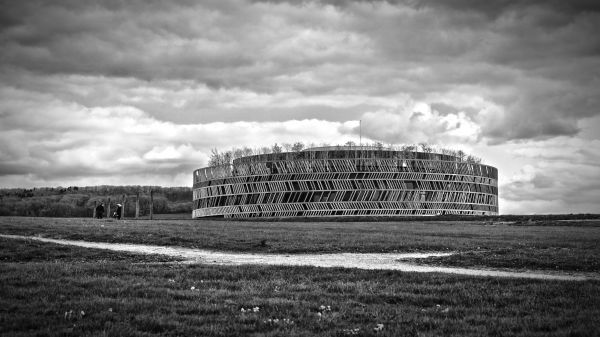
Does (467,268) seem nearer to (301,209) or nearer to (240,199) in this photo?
(301,209)

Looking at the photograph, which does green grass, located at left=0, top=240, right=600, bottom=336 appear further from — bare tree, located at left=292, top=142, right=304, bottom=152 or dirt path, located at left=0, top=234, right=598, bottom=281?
bare tree, located at left=292, top=142, right=304, bottom=152

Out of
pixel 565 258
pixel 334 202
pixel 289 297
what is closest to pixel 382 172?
pixel 334 202

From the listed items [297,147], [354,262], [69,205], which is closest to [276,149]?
[297,147]

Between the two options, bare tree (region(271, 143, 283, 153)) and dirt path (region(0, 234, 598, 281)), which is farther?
bare tree (region(271, 143, 283, 153))

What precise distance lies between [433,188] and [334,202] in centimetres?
2274

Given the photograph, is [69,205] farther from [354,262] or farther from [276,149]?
[354,262]

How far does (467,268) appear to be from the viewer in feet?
62.8

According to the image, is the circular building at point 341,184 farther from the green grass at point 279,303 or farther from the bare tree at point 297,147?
the green grass at point 279,303

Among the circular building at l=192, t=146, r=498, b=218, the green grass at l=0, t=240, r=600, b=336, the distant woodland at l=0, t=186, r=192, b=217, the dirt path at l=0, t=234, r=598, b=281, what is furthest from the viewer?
the distant woodland at l=0, t=186, r=192, b=217

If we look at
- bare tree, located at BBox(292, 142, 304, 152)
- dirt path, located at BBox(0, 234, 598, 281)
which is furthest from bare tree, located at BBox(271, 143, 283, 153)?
dirt path, located at BBox(0, 234, 598, 281)

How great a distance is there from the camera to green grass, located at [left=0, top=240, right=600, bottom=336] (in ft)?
30.4

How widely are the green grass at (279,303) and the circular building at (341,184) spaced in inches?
3653

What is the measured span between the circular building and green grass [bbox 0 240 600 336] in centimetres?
9279

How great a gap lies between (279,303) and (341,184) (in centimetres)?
10017
